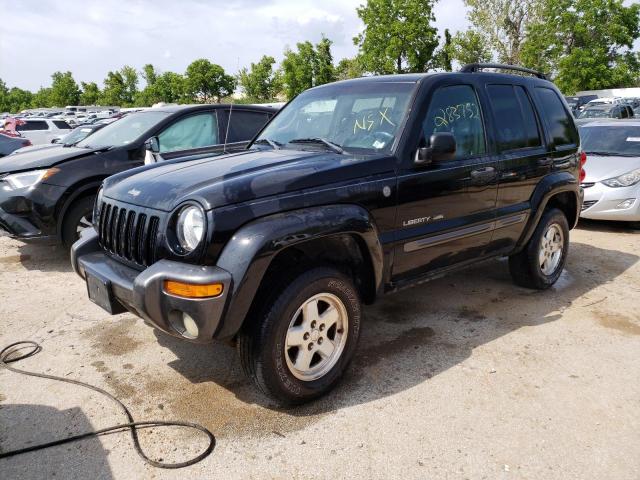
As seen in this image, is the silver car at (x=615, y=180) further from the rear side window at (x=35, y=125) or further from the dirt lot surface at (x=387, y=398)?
the rear side window at (x=35, y=125)

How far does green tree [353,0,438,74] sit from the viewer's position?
34.6 m

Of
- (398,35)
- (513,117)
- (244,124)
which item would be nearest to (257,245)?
(513,117)

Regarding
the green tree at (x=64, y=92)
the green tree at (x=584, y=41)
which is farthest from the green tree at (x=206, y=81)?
the green tree at (x=584, y=41)

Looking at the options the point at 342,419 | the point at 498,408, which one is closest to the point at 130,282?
the point at 342,419

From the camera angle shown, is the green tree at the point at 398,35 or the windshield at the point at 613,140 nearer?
the windshield at the point at 613,140

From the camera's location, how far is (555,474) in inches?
99.7

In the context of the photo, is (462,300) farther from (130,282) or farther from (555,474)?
(130,282)

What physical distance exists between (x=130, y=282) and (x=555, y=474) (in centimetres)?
237

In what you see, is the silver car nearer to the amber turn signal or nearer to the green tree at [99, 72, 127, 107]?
the amber turn signal

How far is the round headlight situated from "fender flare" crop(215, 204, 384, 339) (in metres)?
0.18

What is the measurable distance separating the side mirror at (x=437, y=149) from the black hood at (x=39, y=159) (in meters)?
3.98

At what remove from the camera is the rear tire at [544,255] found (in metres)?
4.82

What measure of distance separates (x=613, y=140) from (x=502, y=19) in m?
36.6

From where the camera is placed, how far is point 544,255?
5.00 m
